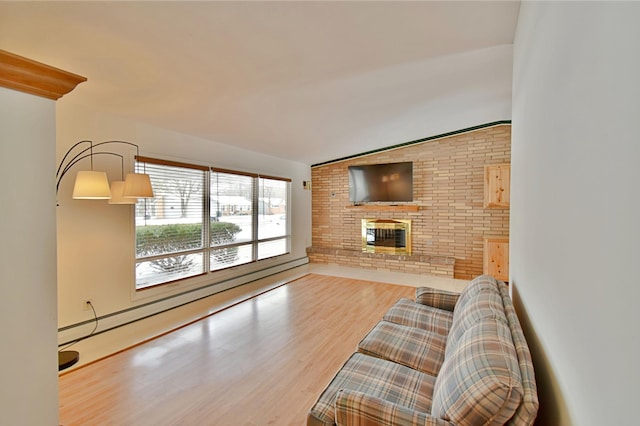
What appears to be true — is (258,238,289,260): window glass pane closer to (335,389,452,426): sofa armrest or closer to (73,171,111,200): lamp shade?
(73,171,111,200): lamp shade

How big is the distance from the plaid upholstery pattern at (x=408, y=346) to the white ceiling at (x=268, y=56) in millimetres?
2177

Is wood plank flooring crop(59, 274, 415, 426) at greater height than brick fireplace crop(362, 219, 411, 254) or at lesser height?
lesser

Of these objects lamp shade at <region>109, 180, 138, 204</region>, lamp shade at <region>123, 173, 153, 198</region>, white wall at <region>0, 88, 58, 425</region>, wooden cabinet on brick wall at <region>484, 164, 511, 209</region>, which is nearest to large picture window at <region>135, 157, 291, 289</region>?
lamp shade at <region>109, 180, 138, 204</region>

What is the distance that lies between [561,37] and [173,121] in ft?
12.4

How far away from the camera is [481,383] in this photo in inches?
43.7

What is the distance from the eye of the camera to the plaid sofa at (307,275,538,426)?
42.3 inches

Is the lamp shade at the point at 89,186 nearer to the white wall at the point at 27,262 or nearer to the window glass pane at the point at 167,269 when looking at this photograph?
the window glass pane at the point at 167,269

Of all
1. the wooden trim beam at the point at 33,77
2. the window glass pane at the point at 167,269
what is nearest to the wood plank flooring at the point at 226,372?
the window glass pane at the point at 167,269

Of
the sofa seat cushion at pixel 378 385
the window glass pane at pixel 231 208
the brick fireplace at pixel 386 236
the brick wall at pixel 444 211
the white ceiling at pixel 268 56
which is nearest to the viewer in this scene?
the sofa seat cushion at pixel 378 385

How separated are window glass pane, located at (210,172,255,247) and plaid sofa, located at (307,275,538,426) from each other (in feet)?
10.7

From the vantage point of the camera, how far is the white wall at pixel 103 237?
3.04 m

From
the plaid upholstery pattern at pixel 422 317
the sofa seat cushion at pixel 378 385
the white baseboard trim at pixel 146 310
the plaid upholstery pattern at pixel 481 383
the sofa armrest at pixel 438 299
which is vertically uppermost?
the plaid upholstery pattern at pixel 481 383

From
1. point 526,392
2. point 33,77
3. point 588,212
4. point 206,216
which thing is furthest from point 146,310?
point 588,212

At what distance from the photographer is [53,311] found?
56.7 inches
